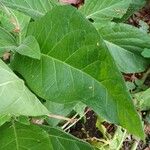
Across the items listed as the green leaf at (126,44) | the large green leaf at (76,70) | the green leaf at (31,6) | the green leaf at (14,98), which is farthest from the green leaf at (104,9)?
the green leaf at (14,98)

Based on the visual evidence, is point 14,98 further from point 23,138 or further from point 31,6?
point 31,6

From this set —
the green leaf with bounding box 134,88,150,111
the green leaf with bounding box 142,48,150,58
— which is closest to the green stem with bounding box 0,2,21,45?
the green leaf with bounding box 142,48,150,58

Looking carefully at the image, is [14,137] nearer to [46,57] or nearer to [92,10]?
[46,57]

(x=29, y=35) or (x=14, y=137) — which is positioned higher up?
(x=29, y=35)

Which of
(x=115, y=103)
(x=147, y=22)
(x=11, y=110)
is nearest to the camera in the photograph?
(x=11, y=110)

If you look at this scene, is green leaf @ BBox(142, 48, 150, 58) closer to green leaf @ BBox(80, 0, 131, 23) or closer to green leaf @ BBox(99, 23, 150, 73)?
green leaf @ BBox(99, 23, 150, 73)

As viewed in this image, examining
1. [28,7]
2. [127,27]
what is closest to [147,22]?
[127,27]

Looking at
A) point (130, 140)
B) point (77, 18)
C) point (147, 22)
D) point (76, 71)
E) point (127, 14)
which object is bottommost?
point (130, 140)
